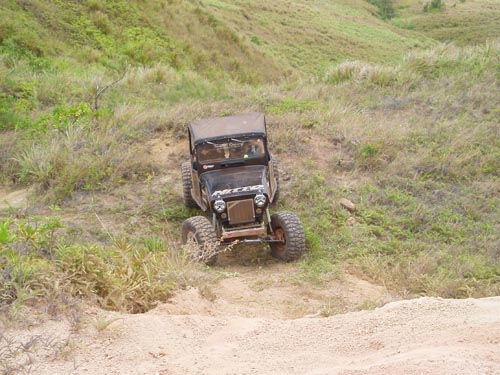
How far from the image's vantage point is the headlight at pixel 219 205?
26.7 feet

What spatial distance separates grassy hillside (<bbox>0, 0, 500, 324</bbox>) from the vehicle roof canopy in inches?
51.2

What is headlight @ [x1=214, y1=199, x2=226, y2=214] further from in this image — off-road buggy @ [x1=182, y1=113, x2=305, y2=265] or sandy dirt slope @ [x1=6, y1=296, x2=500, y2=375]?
sandy dirt slope @ [x1=6, y1=296, x2=500, y2=375]

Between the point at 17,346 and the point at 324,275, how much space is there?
4.01 m

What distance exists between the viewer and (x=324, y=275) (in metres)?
7.51

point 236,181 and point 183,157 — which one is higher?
point 236,181

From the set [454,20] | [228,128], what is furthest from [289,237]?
[454,20]

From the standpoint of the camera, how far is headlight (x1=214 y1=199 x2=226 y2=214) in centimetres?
814

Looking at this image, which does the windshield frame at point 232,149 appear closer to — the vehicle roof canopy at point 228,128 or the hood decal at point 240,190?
the vehicle roof canopy at point 228,128

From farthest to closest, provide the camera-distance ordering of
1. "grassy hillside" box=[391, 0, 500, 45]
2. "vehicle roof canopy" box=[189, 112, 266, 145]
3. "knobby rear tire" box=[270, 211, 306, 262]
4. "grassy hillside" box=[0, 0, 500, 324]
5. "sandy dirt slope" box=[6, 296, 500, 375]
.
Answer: "grassy hillside" box=[391, 0, 500, 45], "vehicle roof canopy" box=[189, 112, 266, 145], "knobby rear tire" box=[270, 211, 306, 262], "grassy hillside" box=[0, 0, 500, 324], "sandy dirt slope" box=[6, 296, 500, 375]

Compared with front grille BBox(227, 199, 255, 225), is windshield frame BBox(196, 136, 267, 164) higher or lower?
higher

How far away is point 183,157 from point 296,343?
660 centimetres

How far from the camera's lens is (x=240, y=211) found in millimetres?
8203

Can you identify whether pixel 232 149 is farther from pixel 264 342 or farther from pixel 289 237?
pixel 264 342

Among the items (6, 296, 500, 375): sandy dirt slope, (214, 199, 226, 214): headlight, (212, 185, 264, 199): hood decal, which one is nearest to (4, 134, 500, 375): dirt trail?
(6, 296, 500, 375): sandy dirt slope
